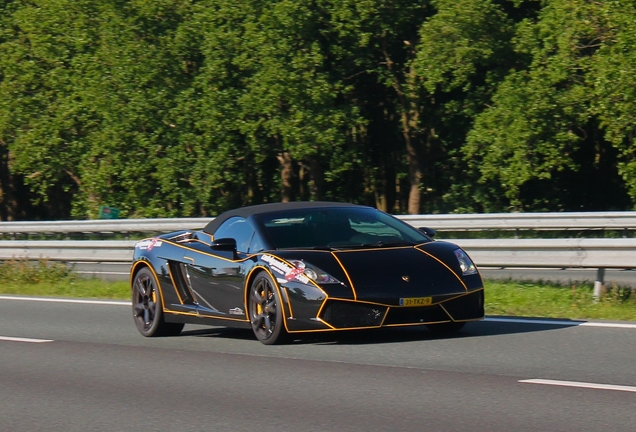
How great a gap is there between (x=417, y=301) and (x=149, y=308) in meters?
3.22

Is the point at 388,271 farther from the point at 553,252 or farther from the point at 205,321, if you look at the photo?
the point at 553,252

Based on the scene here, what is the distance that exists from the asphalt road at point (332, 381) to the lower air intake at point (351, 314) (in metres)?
0.23

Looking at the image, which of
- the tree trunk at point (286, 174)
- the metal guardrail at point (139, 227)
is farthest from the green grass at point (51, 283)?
the tree trunk at point (286, 174)

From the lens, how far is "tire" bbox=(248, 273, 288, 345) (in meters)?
9.54

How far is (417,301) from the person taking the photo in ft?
30.3

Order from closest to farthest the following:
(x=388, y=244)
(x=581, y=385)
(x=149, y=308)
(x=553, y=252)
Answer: (x=581, y=385), (x=388, y=244), (x=149, y=308), (x=553, y=252)

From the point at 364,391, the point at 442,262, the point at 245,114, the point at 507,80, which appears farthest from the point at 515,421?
the point at 245,114

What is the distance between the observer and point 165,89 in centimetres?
3425

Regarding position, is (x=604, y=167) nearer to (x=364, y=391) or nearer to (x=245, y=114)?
(x=245, y=114)

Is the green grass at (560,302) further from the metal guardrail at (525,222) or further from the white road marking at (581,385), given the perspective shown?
the metal guardrail at (525,222)

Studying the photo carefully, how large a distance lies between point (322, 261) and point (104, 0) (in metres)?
27.4

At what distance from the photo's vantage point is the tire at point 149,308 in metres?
11.2

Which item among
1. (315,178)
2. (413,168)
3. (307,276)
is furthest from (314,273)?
(413,168)

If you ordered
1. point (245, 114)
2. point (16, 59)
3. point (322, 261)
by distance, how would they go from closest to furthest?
point (322, 261) < point (245, 114) < point (16, 59)
